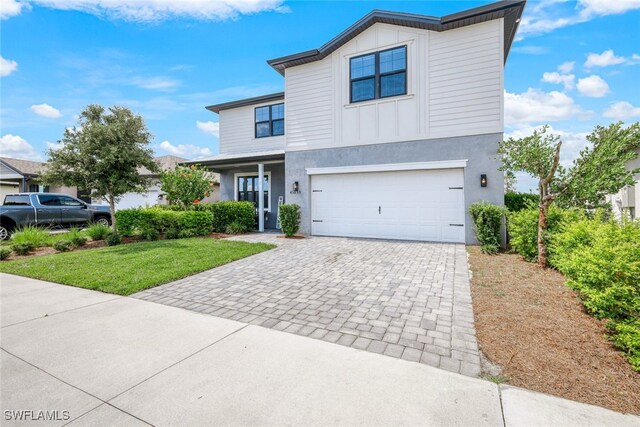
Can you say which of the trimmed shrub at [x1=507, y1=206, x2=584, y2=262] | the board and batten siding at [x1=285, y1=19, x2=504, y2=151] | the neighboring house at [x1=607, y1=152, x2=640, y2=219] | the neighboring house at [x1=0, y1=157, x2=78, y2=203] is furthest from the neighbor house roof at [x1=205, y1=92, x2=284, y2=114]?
the neighboring house at [x1=0, y1=157, x2=78, y2=203]

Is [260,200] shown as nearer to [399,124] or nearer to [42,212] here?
[399,124]

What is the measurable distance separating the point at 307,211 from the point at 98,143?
707 centimetres

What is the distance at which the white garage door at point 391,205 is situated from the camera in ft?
29.3

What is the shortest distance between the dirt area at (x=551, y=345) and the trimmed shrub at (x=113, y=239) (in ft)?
33.9

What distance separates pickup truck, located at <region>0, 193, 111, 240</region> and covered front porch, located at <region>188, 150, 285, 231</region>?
5.61m

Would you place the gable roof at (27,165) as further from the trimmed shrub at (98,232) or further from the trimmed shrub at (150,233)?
the trimmed shrub at (150,233)

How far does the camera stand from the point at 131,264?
6.44 m

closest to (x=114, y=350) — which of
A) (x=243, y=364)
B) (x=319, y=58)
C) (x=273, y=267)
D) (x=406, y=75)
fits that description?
(x=243, y=364)

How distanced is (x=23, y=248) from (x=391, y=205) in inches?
435

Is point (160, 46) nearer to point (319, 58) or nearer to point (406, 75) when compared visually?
point (319, 58)

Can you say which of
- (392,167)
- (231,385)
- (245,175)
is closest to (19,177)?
(245,175)

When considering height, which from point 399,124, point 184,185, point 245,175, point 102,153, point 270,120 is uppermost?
point 270,120

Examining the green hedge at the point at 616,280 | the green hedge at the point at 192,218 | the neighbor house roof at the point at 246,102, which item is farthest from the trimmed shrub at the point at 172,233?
the green hedge at the point at 616,280

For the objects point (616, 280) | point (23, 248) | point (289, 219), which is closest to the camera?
point (616, 280)
